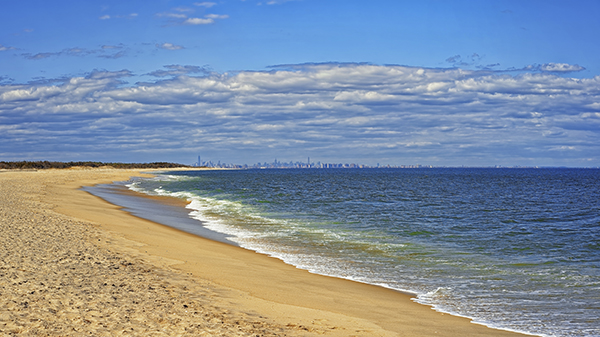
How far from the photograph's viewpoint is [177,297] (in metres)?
8.25

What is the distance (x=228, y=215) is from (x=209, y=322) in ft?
67.5

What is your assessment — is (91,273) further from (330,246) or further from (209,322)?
(330,246)

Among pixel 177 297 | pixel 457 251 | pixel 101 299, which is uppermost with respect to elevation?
pixel 101 299

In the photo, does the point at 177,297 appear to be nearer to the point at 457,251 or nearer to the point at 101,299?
the point at 101,299

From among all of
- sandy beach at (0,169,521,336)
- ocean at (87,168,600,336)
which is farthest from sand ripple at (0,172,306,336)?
ocean at (87,168,600,336)

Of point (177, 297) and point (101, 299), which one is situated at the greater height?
point (101, 299)

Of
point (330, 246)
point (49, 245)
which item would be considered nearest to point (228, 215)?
point (330, 246)

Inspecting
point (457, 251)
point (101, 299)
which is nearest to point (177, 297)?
point (101, 299)

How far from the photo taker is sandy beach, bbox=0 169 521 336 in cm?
662

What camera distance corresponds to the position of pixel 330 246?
16.8m

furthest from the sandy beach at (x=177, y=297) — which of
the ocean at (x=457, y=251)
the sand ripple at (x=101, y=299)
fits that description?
the ocean at (x=457, y=251)

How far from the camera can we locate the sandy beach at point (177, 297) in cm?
662

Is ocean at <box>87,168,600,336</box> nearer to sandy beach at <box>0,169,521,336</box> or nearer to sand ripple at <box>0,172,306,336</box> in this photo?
sandy beach at <box>0,169,521,336</box>

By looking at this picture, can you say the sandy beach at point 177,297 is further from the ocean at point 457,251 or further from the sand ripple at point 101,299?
the ocean at point 457,251
